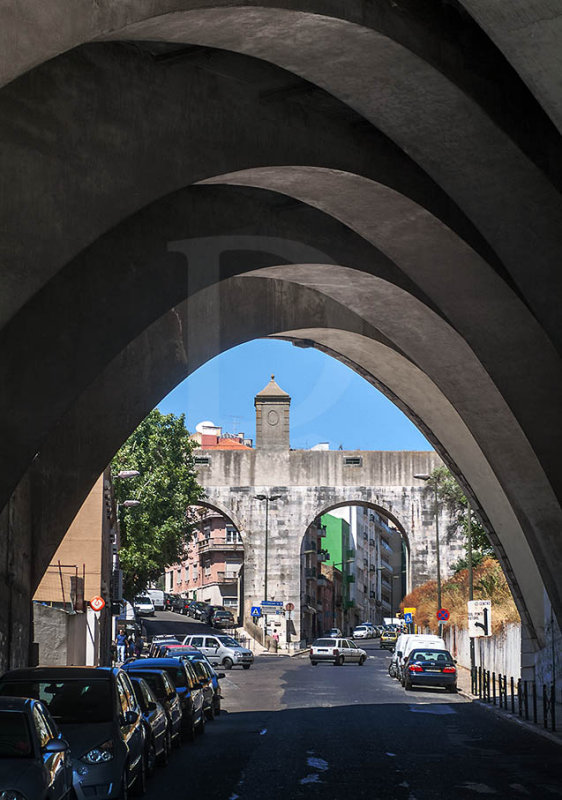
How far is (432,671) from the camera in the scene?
34.8 m

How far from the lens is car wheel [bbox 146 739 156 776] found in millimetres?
14703

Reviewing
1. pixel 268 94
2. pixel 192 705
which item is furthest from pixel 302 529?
pixel 268 94

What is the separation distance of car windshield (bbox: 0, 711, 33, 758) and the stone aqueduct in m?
4.58

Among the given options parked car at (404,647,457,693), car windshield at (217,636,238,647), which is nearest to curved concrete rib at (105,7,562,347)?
parked car at (404,647,457,693)

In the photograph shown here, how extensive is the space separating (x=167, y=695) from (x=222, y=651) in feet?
104

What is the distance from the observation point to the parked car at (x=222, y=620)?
247ft

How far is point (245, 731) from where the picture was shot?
2167 centimetres

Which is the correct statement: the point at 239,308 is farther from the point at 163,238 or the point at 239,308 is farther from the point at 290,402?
the point at 290,402

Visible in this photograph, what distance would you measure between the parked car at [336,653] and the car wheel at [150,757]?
36922 mm

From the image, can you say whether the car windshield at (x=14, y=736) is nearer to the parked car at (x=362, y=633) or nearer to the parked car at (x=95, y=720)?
the parked car at (x=95, y=720)

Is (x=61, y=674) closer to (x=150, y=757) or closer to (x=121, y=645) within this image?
(x=150, y=757)

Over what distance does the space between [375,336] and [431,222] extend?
8.18 metres

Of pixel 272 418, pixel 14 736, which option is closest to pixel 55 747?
pixel 14 736

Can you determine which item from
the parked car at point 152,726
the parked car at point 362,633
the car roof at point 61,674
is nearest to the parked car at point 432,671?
the parked car at point 152,726
